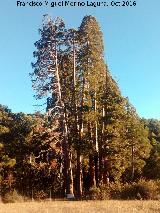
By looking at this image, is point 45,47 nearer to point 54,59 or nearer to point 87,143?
point 54,59

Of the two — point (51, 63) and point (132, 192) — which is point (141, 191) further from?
point (51, 63)

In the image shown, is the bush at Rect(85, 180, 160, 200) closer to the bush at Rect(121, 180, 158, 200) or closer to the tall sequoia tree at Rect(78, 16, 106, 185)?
the bush at Rect(121, 180, 158, 200)

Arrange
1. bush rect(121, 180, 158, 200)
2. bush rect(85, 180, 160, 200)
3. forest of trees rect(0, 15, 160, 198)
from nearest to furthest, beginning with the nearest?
1. bush rect(121, 180, 158, 200)
2. bush rect(85, 180, 160, 200)
3. forest of trees rect(0, 15, 160, 198)

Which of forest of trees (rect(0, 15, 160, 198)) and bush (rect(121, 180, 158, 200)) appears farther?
forest of trees (rect(0, 15, 160, 198))

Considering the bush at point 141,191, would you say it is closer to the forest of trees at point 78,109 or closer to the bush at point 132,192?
the bush at point 132,192

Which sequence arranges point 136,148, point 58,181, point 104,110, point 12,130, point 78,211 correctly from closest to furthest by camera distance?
1. point 78,211
2. point 104,110
3. point 58,181
4. point 136,148
5. point 12,130

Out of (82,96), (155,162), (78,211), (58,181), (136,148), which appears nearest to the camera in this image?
(78,211)

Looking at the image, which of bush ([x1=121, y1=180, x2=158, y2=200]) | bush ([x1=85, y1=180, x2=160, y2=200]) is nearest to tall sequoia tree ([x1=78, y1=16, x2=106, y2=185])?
bush ([x1=85, y1=180, x2=160, y2=200])

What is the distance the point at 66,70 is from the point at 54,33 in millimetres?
3630

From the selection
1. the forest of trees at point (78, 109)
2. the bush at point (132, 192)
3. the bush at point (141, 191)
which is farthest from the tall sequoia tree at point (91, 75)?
the bush at point (141, 191)

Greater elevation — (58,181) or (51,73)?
(51,73)

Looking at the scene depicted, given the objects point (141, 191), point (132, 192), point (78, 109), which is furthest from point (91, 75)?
point (141, 191)

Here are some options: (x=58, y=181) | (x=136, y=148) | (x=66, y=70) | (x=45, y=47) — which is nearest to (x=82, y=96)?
(x=66, y=70)

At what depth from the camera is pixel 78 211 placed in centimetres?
1638
